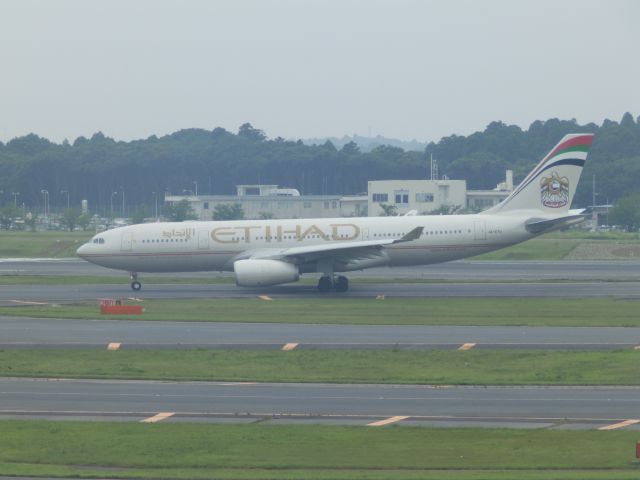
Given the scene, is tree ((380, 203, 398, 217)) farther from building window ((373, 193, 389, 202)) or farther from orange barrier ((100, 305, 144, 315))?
orange barrier ((100, 305, 144, 315))

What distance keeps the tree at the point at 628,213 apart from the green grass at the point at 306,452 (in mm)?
97421

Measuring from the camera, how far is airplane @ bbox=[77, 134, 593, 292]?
5572 cm

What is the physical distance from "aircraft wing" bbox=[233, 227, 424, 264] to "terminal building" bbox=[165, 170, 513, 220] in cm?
6989

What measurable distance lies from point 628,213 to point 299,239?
6807 centimetres

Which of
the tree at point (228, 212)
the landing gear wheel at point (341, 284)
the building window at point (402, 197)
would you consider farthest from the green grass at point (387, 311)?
the building window at point (402, 197)

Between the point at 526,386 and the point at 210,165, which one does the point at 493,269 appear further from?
the point at 210,165

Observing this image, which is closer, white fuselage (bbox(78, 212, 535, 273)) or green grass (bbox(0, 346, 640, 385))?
green grass (bbox(0, 346, 640, 385))

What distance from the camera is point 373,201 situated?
13000 cm

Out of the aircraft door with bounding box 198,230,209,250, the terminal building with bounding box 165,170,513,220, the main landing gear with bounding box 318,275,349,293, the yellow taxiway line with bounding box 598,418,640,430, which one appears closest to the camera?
the yellow taxiway line with bounding box 598,418,640,430

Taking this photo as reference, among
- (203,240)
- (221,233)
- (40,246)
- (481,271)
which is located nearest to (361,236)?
(221,233)

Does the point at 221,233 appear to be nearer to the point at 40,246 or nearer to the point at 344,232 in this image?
the point at 344,232

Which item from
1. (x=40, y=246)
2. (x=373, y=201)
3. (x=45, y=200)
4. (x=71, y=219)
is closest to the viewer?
(x=40, y=246)

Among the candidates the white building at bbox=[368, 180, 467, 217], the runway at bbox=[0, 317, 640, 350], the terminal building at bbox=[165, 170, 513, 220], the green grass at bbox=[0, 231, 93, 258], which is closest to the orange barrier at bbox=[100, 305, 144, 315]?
the runway at bbox=[0, 317, 640, 350]

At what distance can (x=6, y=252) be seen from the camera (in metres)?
94.8
